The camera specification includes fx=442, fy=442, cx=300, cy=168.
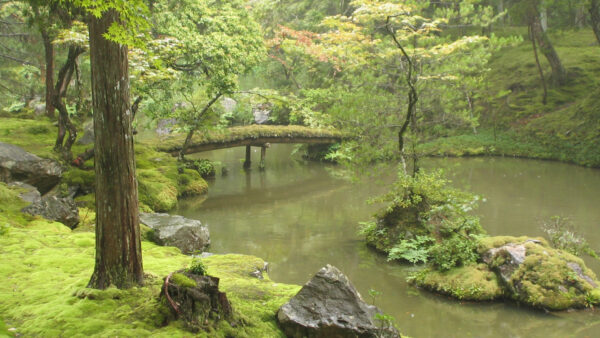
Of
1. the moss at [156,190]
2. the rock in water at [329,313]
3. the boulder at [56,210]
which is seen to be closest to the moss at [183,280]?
the rock in water at [329,313]

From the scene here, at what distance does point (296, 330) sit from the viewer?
4234mm

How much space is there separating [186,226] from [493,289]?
5.36 metres

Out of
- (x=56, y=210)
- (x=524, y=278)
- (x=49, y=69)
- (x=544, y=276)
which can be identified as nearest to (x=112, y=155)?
(x=56, y=210)

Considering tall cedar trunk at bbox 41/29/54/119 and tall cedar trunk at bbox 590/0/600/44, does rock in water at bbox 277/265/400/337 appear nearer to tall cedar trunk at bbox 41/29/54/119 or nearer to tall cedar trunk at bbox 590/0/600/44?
tall cedar trunk at bbox 41/29/54/119

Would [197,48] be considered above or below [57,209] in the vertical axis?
above

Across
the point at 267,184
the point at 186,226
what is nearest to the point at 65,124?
the point at 186,226

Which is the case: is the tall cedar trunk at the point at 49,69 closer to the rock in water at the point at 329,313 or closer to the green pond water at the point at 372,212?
the green pond water at the point at 372,212

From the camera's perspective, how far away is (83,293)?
4051 mm

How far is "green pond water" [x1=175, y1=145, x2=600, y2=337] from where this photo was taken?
20.5 ft

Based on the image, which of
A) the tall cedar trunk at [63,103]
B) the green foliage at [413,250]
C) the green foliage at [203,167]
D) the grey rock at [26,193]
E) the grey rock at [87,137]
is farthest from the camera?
the green foliage at [203,167]

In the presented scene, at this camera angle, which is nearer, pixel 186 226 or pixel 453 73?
pixel 186 226

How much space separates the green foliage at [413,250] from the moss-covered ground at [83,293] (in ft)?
10.4

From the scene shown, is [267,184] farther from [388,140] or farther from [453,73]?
[453,73]

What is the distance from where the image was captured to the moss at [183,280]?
148 inches
